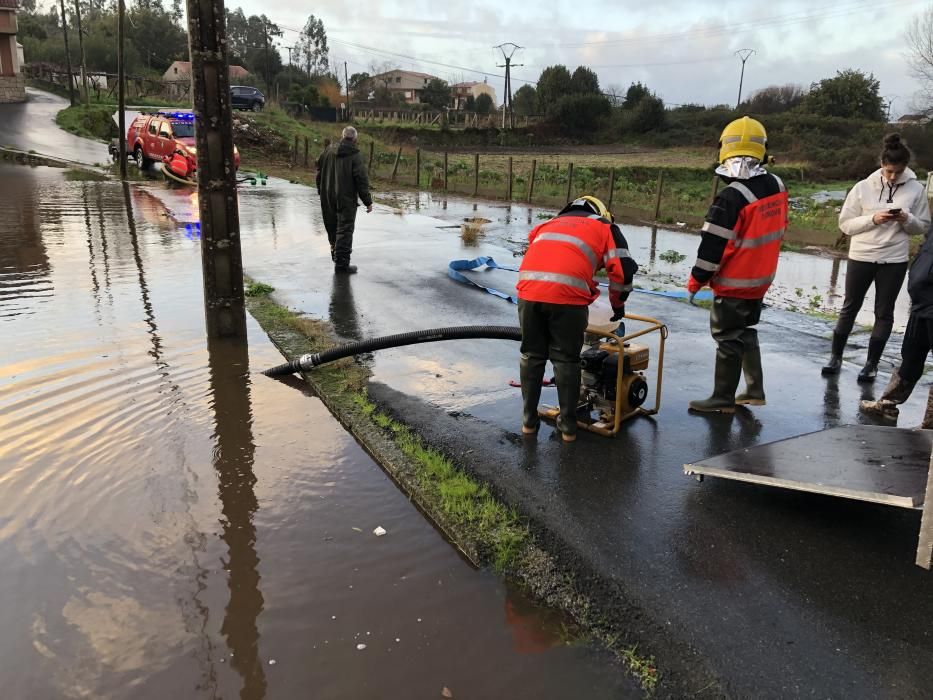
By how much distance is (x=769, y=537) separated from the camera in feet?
11.1

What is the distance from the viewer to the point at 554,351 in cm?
433

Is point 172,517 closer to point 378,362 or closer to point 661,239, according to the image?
point 378,362

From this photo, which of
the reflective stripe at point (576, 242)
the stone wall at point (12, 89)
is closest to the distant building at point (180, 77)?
the stone wall at point (12, 89)

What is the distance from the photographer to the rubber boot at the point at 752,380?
4941 millimetres

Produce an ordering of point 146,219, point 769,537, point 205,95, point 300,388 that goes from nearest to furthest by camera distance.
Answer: point 769,537 → point 300,388 → point 205,95 → point 146,219

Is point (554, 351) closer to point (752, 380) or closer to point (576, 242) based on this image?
point (576, 242)

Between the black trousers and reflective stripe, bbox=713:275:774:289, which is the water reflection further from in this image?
the black trousers

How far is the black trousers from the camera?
541 centimetres

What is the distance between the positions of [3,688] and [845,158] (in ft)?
147

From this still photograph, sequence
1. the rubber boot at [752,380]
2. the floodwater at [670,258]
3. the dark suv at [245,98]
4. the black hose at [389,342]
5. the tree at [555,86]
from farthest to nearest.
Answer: the tree at [555,86] → the dark suv at [245,98] → the floodwater at [670,258] → the black hose at [389,342] → the rubber boot at [752,380]

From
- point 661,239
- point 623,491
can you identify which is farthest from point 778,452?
point 661,239

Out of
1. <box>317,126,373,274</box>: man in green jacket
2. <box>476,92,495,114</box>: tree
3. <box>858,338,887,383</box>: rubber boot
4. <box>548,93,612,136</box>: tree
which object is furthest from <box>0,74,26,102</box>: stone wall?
<box>858,338,887,383</box>: rubber boot

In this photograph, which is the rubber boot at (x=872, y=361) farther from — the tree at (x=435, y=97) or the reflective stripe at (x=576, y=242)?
the tree at (x=435, y=97)

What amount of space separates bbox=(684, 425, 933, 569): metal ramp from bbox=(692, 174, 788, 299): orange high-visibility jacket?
1125 millimetres
